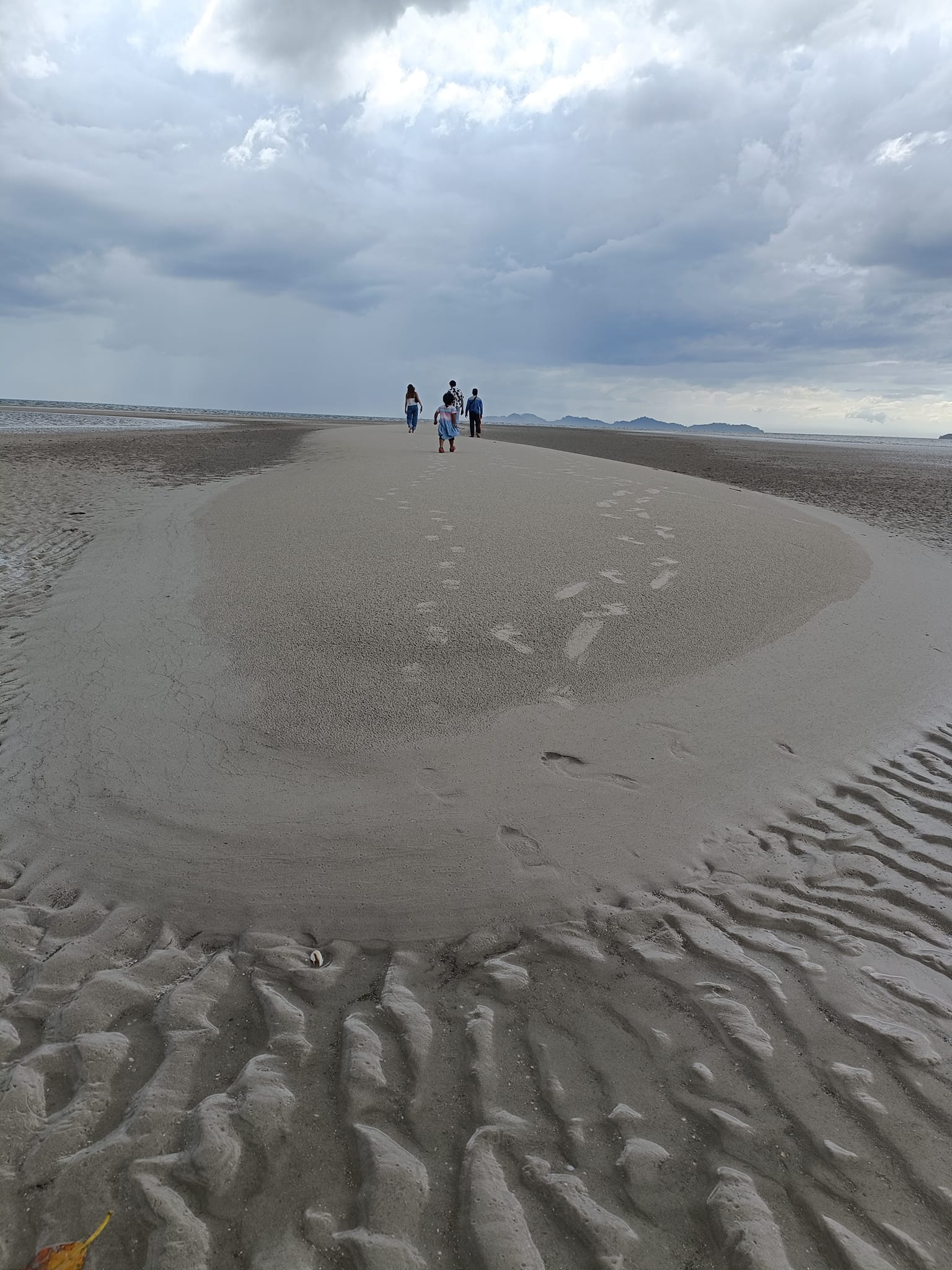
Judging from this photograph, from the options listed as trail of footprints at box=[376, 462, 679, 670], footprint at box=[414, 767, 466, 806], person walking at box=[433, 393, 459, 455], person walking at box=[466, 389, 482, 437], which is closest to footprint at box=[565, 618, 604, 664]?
trail of footprints at box=[376, 462, 679, 670]

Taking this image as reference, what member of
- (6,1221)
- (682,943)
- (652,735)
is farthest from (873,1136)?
(652,735)

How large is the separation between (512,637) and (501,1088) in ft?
14.0

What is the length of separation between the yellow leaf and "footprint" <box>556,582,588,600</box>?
612 cm

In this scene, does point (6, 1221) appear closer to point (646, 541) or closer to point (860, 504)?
point (646, 541)

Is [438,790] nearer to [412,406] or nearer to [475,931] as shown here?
[475,931]

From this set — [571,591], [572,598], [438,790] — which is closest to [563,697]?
[438,790]

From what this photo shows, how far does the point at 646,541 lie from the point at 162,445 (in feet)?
64.6

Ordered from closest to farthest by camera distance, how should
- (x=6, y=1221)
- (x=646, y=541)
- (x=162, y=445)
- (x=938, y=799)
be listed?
(x=6, y=1221)
(x=938, y=799)
(x=646, y=541)
(x=162, y=445)

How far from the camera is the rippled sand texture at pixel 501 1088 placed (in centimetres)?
195

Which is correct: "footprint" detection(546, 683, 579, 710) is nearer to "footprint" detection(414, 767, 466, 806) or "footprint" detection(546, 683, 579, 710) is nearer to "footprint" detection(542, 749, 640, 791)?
"footprint" detection(542, 749, 640, 791)

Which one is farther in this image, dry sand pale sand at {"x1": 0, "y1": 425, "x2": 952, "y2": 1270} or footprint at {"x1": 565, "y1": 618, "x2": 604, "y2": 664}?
footprint at {"x1": 565, "y1": 618, "x2": 604, "y2": 664}

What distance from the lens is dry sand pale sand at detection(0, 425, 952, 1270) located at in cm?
203

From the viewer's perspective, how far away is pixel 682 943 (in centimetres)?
315

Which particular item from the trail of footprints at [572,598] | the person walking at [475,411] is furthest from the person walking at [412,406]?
the trail of footprints at [572,598]
